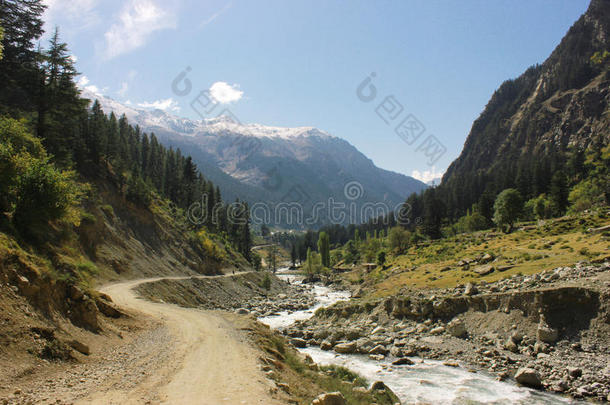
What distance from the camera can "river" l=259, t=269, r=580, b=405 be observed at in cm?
1588

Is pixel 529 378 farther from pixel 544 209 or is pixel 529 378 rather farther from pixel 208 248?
pixel 544 209

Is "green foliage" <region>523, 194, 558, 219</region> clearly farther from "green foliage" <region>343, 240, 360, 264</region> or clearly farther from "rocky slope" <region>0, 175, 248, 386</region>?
"rocky slope" <region>0, 175, 248, 386</region>

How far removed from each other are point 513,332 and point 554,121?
180 metres

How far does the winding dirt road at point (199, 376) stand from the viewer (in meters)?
9.55

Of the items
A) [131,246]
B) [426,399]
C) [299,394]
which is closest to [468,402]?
[426,399]

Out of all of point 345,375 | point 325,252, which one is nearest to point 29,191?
point 345,375

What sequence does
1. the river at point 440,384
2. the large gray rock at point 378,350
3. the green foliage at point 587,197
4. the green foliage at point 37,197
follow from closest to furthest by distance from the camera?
1. the river at point 440,384
2. the green foliage at point 37,197
3. the large gray rock at point 378,350
4. the green foliage at point 587,197

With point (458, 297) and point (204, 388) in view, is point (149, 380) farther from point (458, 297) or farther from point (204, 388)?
point (458, 297)

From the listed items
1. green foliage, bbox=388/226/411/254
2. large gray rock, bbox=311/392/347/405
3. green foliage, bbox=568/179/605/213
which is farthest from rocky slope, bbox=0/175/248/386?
green foliage, bbox=568/179/605/213

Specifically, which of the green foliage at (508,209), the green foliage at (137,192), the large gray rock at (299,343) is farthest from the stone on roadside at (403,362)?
the green foliage at (508,209)

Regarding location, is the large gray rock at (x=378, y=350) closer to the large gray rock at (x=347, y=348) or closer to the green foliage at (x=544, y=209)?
the large gray rock at (x=347, y=348)

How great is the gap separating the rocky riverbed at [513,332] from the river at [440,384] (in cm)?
81

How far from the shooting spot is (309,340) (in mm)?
30234

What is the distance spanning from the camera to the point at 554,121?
158 meters
